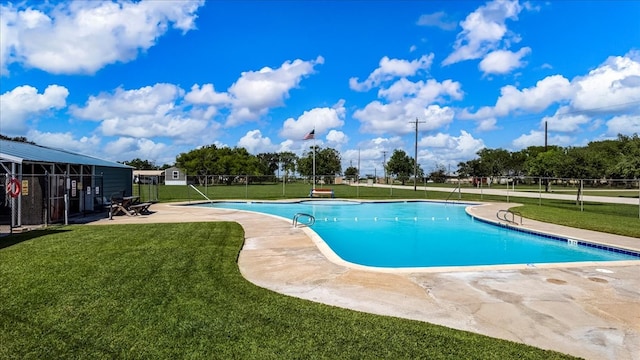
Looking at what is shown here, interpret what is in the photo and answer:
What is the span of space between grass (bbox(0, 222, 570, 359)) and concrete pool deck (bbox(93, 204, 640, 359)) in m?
0.38

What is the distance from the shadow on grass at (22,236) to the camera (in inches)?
327

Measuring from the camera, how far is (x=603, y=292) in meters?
5.31

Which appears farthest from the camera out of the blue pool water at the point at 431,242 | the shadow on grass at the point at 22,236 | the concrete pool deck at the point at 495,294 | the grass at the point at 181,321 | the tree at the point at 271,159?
the tree at the point at 271,159

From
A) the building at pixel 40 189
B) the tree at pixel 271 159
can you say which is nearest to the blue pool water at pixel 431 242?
the building at pixel 40 189

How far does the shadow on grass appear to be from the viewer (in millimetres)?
8305

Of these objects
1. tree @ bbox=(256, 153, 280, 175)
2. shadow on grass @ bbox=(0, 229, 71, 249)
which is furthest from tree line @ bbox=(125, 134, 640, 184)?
shadow on grass @ bbox=(0, 229, 71, 249)

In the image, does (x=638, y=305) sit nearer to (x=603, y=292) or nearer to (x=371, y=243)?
(x=603, y=292)

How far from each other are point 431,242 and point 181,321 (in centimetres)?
921

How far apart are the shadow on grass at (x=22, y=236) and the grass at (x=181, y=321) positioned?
6.30ft

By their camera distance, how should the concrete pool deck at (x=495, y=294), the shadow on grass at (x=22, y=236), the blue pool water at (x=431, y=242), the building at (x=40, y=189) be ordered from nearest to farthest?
the concrete pool deck at (x=495, y=294) < the shadow on grass at (x=22, y=236) < the blue pool water at (x=431, y=242) < the building at (x=40, y=189)

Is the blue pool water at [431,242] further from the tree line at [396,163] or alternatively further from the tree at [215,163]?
the tree at [215,163]

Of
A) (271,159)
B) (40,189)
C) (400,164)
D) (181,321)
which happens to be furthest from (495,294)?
(271,159)

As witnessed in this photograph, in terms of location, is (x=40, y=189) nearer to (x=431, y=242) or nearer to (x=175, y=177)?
(x=431, y=242)

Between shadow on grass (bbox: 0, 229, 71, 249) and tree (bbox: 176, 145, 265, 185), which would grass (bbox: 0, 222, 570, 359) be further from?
tree (bbox: 176, 145, 265, 185)
